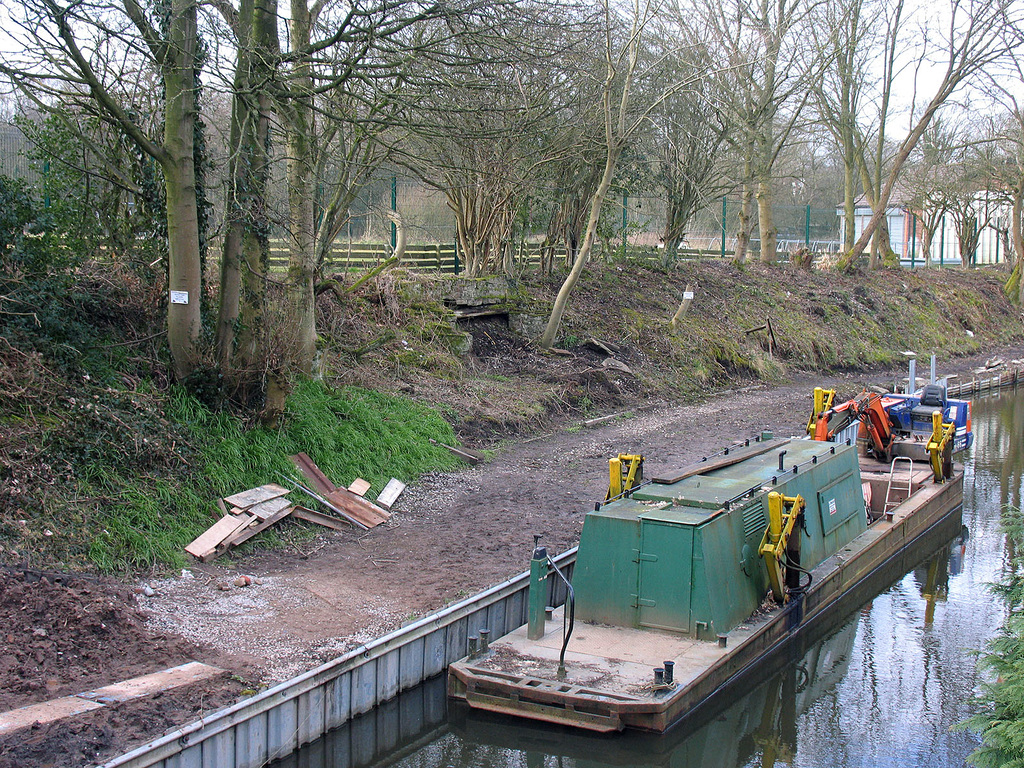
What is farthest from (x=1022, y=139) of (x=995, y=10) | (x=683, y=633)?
(x=683, y=633)

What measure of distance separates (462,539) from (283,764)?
4387 mm

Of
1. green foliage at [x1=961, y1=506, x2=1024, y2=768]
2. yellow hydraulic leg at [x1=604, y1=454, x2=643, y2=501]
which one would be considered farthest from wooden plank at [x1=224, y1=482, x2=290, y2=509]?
green foliage at [x1=961, y1=506, x2=1024, y2=768]

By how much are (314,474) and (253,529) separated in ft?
5.48

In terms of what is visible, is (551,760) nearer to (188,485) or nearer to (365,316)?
(188,485)

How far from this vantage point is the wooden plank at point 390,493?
12094 mm

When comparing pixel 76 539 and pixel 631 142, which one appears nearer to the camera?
pixel 76 539

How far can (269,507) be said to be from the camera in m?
10.7

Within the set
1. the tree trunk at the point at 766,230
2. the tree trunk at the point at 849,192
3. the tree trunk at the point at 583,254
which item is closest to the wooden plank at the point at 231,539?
the tree trunk at the point at 583,254

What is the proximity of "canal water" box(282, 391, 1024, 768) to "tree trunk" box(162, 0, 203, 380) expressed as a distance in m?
5.48

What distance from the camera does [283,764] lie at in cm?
708

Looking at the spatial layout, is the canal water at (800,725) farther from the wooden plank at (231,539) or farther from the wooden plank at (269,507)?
the wooden plank at (269,507)

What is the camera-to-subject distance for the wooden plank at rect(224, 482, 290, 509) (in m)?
10.5

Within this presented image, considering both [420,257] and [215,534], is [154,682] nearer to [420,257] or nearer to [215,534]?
[215,534]

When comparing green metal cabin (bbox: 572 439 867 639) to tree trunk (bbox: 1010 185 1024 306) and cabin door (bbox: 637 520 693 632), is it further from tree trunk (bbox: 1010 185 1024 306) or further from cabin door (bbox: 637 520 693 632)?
tree trunk (bbox: 1010 185 1024 306)
